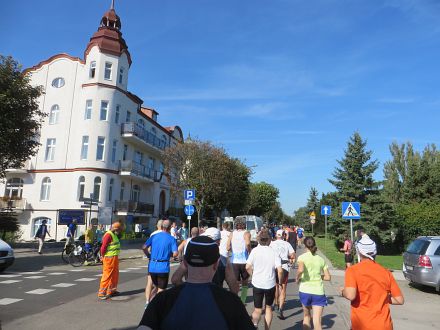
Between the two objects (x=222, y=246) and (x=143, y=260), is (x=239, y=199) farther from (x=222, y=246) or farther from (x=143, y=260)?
(x=222, y=246)

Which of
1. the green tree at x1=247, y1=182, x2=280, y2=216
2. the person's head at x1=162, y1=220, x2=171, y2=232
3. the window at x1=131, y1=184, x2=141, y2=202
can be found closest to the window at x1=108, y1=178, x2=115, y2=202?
the window at x1=131, y1=184, x2=141, y2=202

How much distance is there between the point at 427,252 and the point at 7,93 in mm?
18139

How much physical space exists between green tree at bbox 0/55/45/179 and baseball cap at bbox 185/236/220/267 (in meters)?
18.1

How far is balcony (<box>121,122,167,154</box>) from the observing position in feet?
114

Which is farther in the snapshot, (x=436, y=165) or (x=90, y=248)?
(x=436, y=165)

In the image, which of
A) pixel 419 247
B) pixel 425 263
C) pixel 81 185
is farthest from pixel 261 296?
pixel 81 185

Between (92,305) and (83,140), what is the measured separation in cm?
2606

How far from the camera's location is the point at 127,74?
35719 millimetres

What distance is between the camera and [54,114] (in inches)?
1348

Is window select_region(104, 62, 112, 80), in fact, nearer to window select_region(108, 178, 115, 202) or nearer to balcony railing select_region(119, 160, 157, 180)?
balcony railing select_region(119, 160, 157, 180)

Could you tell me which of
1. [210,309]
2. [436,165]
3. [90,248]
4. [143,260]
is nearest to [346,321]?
[210,309]

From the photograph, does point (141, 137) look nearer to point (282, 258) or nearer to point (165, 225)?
point (165, 225)

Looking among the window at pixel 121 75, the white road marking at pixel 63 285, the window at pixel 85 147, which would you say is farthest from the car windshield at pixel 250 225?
the white road marking at pixel 63 285

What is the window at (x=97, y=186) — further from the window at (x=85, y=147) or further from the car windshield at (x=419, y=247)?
the car windshield at (x=419, y=247)
